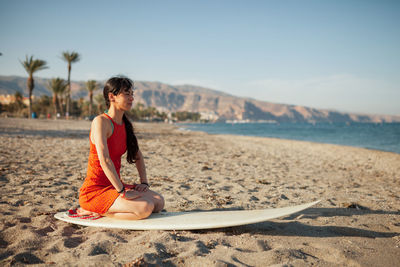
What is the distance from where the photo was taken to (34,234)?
2.30 m

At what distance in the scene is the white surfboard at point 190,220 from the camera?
94.0 inches

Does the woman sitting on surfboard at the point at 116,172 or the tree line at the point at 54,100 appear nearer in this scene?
the woman sitting on surfboard at the point at 116,172

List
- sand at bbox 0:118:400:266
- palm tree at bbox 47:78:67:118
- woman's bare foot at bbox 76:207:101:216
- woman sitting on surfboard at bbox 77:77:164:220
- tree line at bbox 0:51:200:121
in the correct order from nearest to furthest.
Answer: sand at bbox 0:118:400:266 → woman sitting on surfboard at bbox 77:77:164:220 → woman's bare foot at bbox 76:207:101:216 → tree line at bbox 0:51:200:121 → palm tree at bbox 47:78:67:118

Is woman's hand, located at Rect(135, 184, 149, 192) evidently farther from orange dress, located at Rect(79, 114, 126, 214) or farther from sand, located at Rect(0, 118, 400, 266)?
sand, located at Rect(0, 118, 400, 266)

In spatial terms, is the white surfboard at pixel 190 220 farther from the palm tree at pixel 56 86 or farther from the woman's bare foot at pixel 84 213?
the palm tree at pixel 56 86

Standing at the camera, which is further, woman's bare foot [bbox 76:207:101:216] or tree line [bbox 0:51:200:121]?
tree line [bbox 0:51:200:121]

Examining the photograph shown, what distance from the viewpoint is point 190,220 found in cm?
252

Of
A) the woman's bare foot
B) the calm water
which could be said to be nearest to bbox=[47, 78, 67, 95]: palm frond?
the calm water

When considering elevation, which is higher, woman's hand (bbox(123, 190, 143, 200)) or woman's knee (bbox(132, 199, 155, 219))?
woman's hand (bbox(123, 190, 143, 200))

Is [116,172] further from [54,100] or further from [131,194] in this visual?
[54,100]

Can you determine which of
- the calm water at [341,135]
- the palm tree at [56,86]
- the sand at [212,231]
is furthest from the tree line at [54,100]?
the sand at [212,231]

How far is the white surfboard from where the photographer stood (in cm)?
239

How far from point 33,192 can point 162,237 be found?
96.6 inches

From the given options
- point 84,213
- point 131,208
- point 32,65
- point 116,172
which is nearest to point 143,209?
point 131,208
